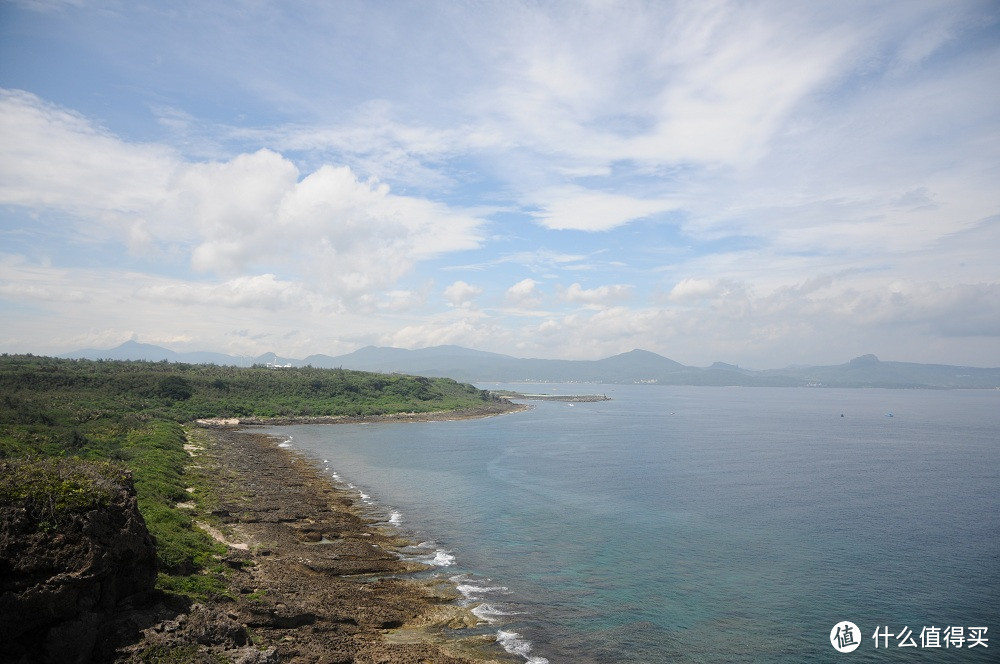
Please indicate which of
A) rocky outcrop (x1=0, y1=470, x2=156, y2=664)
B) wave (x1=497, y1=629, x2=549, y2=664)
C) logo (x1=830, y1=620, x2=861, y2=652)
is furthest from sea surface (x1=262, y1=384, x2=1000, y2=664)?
rocky outcrop (x1=0, y1=470, x2=156, y2=664)

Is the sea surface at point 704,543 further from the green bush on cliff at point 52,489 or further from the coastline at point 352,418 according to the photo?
the coastline at point 352,418

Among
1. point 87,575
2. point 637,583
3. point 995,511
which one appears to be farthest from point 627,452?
point 87,575

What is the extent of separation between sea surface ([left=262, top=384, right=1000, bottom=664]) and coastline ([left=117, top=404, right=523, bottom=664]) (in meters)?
2.14

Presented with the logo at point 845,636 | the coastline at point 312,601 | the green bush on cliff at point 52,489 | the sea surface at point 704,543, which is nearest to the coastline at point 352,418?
the sea surface at point 704,543

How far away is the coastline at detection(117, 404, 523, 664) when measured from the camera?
50.8 feet

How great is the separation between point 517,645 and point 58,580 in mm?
13831

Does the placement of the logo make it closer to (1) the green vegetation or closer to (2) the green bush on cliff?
(1) the green vegetation

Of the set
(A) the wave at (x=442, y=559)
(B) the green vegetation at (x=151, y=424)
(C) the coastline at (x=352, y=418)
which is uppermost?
(B) the green vegetation at (x=151, y=424)

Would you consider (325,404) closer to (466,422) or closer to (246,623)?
(466,422)

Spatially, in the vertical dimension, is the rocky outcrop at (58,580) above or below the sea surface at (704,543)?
above

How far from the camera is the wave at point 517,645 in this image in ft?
61.6

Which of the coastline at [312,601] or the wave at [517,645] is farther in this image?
the wave at [517,645]

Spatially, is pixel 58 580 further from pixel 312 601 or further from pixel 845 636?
pixel 845 636

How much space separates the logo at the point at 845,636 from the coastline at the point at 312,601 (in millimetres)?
12323
